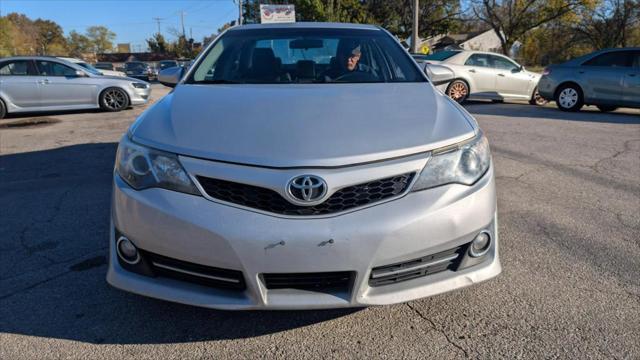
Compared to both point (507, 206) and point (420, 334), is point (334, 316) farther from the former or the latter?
point (507, 206)

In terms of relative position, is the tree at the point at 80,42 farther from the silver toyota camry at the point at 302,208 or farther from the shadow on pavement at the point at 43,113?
the silver toyota camry at the point at 302,208

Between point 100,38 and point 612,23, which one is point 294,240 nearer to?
point 612,23

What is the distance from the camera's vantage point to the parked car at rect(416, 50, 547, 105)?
1248 cm

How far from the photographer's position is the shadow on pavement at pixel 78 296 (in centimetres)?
236

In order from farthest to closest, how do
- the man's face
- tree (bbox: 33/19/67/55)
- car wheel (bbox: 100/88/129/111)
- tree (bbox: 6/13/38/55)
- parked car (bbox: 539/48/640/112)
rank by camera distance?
tree (bbox: 33/19/67/55)
tree (bbox: 6/13/38/55)
car wheel (bbox: 100/88/129/111)
parked car (bbox: 539/48/640/112)
the man's face

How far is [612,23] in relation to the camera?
114 feet

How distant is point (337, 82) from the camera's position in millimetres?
3223

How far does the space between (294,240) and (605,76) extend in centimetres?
1094

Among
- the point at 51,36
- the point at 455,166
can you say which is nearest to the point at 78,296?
the point at 455,166

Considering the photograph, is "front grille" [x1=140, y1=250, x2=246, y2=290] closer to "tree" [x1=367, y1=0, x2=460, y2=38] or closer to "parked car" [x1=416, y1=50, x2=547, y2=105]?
"parked car" [x1=416, y1=50, x2=547, y2=105]

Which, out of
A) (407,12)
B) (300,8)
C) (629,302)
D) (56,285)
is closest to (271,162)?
(56,285)

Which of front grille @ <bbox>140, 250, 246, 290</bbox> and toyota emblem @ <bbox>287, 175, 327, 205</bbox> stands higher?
toyota emblem @ <bbox>287, 175, 327, 205</bbox>

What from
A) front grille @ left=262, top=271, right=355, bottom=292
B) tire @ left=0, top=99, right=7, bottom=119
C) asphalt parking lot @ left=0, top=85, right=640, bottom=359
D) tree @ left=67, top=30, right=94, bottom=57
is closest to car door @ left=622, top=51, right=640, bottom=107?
asphalt parking lot @ left=0, top=85, right=640, bottom=359

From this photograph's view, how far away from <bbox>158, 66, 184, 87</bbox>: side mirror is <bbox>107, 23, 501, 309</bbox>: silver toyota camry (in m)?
1.39
